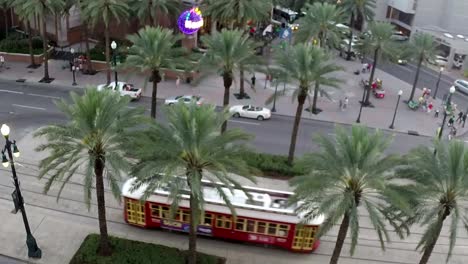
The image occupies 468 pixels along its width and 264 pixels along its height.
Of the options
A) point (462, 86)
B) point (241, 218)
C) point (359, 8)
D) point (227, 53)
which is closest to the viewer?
point (241, 218)

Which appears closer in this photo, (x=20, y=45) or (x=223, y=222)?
(x=223, y=222)

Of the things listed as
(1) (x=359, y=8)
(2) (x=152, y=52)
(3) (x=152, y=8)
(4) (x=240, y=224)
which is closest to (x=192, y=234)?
(4) (x=240, y=224)

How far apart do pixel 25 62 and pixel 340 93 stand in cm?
3371

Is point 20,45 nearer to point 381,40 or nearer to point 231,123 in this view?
point 231,123

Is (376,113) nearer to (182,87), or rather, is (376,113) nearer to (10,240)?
(182,87)

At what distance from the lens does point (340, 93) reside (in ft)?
171

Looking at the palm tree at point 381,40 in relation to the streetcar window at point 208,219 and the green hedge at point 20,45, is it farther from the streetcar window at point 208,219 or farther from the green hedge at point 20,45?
the green hedge at point 20,45

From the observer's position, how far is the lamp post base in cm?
2585

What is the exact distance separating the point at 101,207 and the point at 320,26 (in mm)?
29571

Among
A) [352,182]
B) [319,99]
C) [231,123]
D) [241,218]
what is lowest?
[231,123]

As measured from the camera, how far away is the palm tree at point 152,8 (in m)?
48.3

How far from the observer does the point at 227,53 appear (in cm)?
3306

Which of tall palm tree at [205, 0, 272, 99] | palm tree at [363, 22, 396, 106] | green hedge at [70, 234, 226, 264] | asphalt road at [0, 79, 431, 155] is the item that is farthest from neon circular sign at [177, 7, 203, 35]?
green hedge at [70, 234, 226, 264]

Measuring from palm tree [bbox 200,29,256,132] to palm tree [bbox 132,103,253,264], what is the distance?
1106 centimetres
